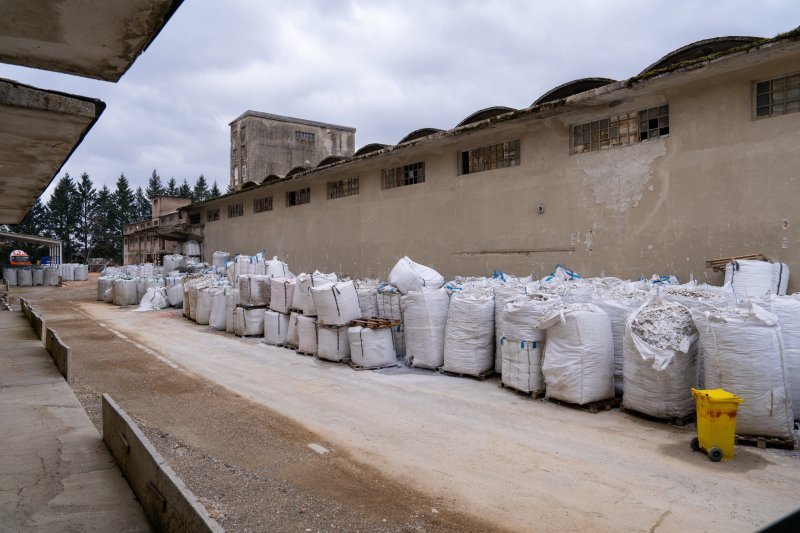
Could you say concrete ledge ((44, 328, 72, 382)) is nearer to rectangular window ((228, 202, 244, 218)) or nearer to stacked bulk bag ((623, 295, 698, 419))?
stacked bulk bag ((623, 295, 698, 419))

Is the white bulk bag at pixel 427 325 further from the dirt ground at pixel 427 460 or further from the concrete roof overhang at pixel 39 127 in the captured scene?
the concrete roof overhang at pixel 39 127

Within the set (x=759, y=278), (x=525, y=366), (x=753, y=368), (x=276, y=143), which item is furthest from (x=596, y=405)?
(x=276, y=143)

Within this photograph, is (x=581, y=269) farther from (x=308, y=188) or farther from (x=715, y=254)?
(x=308, y=188)

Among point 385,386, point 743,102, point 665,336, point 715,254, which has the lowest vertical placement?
point 385,386

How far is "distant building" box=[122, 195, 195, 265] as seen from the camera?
25375 millimetres

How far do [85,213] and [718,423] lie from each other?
71212 millimetres

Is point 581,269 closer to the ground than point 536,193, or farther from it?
closer to the ground

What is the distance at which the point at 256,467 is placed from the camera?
3900 mm

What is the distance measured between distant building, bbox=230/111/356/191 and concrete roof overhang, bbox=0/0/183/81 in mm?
29437

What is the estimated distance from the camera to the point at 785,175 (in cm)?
666

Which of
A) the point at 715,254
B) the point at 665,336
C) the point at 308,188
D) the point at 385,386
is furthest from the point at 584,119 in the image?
the point at 308,188

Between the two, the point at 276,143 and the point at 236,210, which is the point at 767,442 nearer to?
the point at 236,210

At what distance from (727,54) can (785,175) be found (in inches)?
71.1

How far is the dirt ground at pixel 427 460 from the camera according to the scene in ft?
10.4
